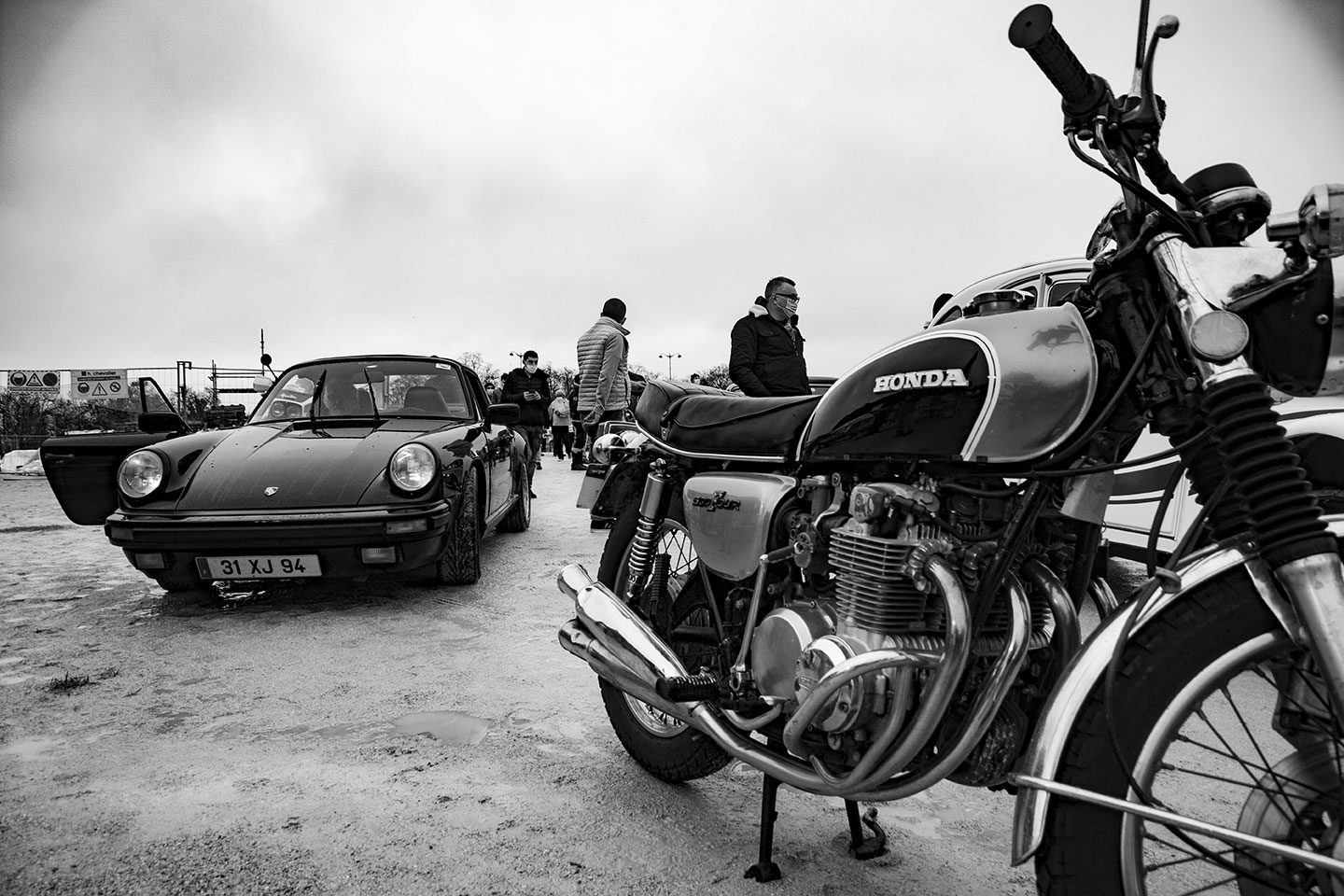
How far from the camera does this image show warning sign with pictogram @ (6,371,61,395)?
634 inches

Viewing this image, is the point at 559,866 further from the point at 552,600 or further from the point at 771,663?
the point at 552,600

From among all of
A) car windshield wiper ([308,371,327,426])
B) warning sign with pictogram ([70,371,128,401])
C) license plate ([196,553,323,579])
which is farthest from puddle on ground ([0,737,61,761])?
warning sign with pictogram ([70,371,128,401])

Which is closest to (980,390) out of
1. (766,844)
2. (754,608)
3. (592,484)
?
(754,608)

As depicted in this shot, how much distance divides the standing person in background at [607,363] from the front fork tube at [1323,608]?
20.2 feet

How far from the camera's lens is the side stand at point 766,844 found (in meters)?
1.89

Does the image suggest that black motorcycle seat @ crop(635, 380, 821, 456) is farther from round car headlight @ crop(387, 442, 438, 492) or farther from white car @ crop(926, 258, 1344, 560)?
round car headlight @ crop(387, 442, 438, 492)

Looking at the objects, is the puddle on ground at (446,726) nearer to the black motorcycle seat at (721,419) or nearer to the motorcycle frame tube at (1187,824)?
the black motorcycle seat at (721,419)

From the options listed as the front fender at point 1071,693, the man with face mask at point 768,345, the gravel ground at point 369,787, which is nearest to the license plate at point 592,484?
the gravel ground at point 369,787

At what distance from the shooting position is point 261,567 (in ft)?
13.4

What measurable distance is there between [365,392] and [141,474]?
4.74ft

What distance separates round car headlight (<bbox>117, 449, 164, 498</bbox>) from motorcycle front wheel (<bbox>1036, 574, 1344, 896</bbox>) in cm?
432

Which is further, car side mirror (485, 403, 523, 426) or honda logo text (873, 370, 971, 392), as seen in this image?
car side mirror (485, 403, 523, 426)

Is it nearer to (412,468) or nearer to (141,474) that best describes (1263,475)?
(412,468)

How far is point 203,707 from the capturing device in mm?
2961
